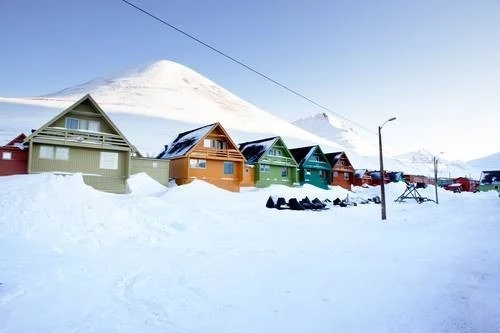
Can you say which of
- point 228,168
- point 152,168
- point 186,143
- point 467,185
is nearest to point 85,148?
point 152,168

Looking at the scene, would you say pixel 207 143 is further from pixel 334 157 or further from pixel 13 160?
pixel 334 157

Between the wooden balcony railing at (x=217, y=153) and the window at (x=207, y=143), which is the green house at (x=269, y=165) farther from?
the window at (x=207, y=143)

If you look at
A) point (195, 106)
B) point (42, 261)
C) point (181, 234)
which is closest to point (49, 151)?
point (181, 234)

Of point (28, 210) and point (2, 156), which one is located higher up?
point (2, 156)

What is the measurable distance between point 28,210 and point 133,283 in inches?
323

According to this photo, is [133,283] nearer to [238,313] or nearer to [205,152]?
[238,313]

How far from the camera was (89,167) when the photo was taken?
91.2 ft

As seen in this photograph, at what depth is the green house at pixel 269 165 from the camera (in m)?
43.4

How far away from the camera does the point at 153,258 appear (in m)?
10.3

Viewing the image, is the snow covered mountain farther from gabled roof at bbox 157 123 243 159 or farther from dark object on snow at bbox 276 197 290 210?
dark object on snow at bbox 276 197 290 210

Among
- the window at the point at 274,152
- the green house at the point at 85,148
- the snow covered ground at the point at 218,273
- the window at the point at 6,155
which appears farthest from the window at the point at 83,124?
the window at the point at 274,152

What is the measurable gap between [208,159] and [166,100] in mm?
120784

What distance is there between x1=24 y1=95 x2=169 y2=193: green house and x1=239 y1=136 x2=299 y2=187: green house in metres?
17.5

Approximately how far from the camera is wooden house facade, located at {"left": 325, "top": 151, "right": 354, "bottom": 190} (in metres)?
57.7
